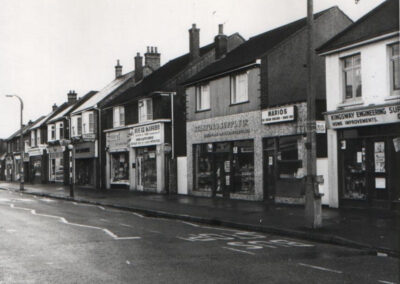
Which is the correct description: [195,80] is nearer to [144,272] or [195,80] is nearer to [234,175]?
[234,175]

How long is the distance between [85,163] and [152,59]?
34.8ft

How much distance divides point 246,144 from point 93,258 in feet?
49.2

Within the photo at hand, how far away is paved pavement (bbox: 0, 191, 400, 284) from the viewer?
8219mm

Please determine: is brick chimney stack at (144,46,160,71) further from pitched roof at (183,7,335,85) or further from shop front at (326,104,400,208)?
Result: shop front at (326,104,400,208)

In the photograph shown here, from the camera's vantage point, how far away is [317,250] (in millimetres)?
11102

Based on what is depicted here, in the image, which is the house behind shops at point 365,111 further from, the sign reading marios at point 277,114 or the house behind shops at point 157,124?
the house behind shops at point 157,124

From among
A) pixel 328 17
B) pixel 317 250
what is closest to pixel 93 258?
pixel 317 250

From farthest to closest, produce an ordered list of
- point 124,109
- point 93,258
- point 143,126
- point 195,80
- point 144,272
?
1. point 124,109
2. point 143,126
3. point 195,80
4. point 93,258
5. point 144,272

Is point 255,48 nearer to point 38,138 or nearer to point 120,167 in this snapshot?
point 120,167

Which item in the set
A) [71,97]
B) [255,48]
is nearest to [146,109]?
[255,48]

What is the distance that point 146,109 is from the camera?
33219 millimetres

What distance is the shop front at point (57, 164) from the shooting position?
160 ft

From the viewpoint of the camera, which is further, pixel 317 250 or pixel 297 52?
pixel 297 52

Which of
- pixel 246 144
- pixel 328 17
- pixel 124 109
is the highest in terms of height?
pixel 328 17
